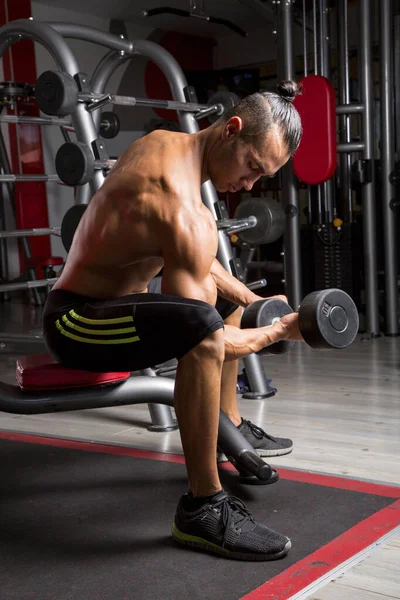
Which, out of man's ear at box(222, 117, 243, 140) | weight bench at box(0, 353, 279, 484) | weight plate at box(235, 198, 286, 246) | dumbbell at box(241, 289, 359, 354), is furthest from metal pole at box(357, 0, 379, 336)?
man's ear at box(222, 117, 243, 140)

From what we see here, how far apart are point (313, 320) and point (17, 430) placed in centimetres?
151

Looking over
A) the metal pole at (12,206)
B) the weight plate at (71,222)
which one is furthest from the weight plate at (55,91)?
the metal pole at (12,206)

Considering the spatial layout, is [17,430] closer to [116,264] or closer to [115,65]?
[116,264]

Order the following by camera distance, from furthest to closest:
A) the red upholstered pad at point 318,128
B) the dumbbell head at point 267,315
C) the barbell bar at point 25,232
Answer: the red upholstered pad at point 318,128, the barbell bar at point 25,232, the dumbbell head at point 267,315

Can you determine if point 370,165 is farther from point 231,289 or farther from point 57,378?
point 57,378

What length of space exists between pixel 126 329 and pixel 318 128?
3.03m

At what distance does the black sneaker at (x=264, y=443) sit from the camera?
2.49 m

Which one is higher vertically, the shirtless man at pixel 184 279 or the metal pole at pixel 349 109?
the metal pole at pixel 349 109

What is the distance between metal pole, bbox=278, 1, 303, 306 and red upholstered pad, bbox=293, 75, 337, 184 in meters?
0.17

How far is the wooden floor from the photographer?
5.41ft

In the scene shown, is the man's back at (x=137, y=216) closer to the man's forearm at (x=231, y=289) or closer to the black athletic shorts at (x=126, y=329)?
the black athletic shorts at (x=126, y=329)

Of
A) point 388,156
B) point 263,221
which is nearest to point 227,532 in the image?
point 263,221

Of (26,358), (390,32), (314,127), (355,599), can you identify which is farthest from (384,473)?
(390,32)

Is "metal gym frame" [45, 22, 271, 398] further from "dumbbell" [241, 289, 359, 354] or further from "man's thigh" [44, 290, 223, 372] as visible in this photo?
"man's thigh" [44, 290, 223, 372]
